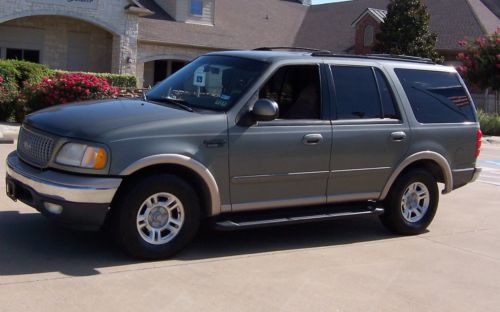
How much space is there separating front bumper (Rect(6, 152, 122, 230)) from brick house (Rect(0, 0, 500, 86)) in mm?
23113

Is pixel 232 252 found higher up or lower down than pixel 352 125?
lower down

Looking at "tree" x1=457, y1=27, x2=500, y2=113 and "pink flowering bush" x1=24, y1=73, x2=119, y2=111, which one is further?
"tree" x1=457, y1=27, x2=500, y2=113

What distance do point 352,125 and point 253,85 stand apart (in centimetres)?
123

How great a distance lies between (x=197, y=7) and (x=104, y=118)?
95.1 ft

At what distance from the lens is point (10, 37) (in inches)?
1131

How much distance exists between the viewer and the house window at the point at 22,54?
2887cm

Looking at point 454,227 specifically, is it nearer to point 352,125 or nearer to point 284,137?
point 352,125

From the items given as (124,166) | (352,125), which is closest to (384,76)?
(352,125)

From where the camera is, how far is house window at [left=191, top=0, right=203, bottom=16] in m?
33.8

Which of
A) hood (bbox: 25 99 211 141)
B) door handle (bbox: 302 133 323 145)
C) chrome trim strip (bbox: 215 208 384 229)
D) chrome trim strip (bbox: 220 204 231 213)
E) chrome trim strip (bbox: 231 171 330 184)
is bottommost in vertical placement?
chrome trim strip (bbox: 215 208 384 229)

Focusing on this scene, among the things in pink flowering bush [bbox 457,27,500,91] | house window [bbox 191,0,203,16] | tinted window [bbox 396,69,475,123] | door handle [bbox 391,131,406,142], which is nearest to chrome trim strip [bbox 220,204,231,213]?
door handle [bbox 391,131,406,142]

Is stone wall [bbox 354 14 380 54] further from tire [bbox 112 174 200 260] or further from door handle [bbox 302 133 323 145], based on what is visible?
tire [bbox 112 174 200 260]

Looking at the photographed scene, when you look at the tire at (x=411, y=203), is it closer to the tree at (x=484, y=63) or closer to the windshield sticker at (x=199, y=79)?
the windshield sticker at (x=199, y=79)

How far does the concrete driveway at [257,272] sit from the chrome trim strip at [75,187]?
2.06 feet
